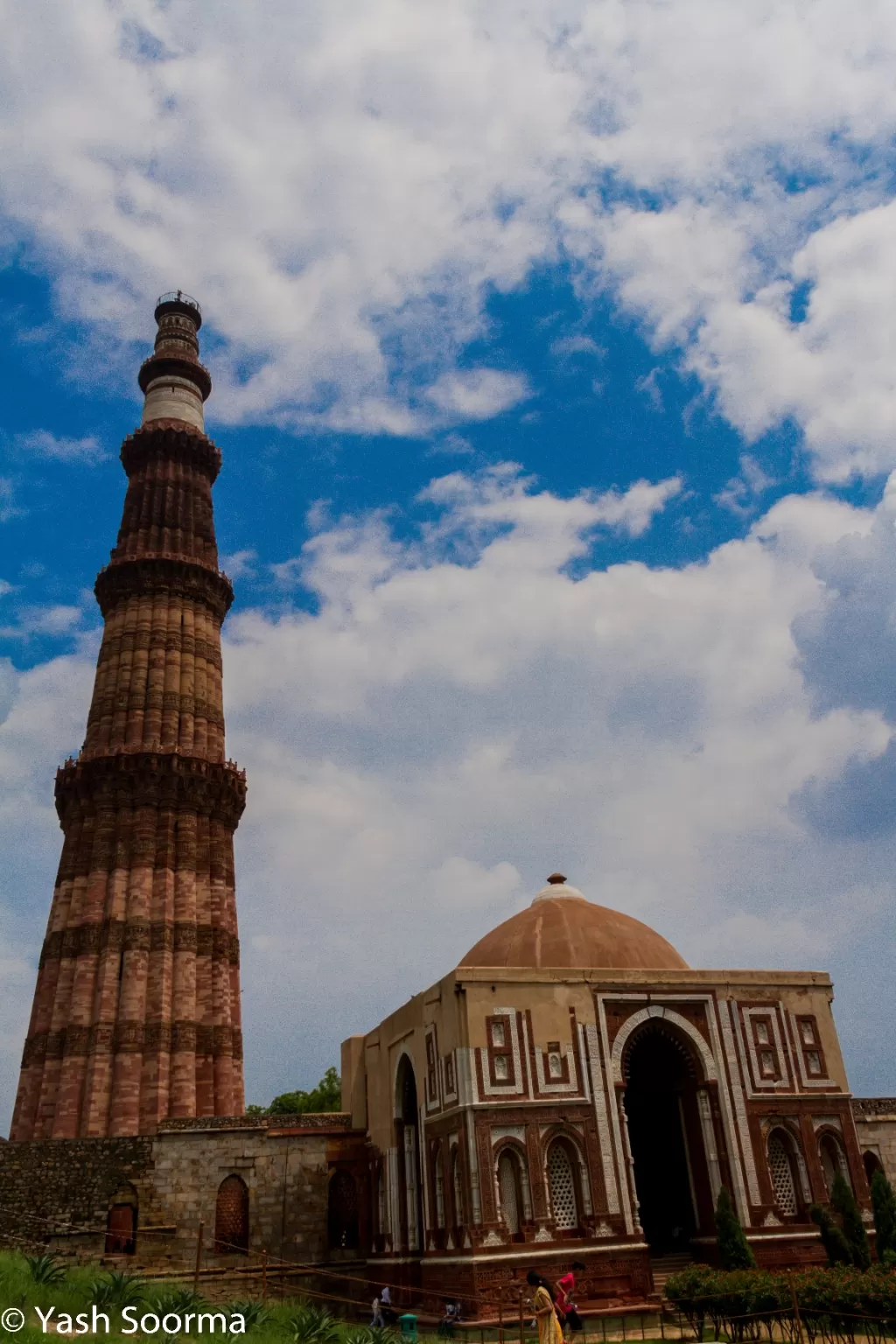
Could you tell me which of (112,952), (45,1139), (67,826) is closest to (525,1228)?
(45,1139)

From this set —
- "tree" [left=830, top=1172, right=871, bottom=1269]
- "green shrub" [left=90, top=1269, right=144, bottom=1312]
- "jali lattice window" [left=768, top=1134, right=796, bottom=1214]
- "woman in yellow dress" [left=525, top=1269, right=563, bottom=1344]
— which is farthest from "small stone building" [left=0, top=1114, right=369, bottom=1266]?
"woman in yellow dress" [left=525, top=1269, right=563, bottom=1344]

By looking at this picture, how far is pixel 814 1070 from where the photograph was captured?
2442 centimetres

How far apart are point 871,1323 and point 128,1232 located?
17.1 metres

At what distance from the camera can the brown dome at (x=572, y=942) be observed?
82.4 ft

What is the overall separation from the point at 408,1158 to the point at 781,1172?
8.61 meters

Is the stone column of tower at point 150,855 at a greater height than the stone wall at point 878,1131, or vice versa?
the stone column of tower at point 150,855

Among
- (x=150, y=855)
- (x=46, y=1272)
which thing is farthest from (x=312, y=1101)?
(x=46, y=1272)

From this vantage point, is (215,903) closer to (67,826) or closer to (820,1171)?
(67,826)

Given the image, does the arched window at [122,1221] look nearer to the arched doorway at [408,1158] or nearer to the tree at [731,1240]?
the arched doorway at [408,1158]

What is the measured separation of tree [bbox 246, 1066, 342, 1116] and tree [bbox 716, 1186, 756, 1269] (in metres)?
31.0

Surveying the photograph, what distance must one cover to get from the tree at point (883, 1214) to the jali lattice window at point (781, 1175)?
1.66m

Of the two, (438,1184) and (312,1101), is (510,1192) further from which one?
(312,1101)

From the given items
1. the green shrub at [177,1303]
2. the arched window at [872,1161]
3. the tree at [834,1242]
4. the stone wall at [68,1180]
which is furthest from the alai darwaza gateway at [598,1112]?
the arched window at [872,1161]

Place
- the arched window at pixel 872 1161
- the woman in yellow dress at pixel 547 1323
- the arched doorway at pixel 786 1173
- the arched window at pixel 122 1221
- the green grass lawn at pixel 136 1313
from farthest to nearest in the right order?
the arched window at pixel 872 1161
the arched window at pixel 122 1221
the arched doorway at pixel 786 1173
the green grass lawn at pixel 136 1313
the woman in yellow dress at pixel 547 1323
